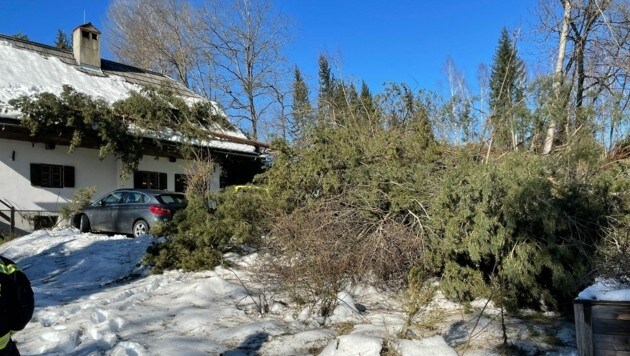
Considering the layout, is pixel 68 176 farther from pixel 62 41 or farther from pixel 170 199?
pixel 62 41

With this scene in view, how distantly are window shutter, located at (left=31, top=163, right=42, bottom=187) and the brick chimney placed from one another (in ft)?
23.5

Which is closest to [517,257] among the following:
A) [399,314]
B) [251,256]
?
[399,314]

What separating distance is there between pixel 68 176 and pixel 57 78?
467 centimetres

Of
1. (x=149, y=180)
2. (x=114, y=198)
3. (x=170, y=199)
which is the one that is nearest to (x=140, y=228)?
(x=170, y=199)

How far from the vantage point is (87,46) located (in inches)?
870

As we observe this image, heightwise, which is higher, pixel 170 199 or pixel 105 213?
pixel 170 199

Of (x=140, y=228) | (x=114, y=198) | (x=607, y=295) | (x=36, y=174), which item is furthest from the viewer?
(x=36, y=174)

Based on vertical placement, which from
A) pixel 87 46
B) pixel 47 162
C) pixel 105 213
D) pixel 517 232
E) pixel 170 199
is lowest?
pixel 517 232

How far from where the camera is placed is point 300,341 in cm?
542

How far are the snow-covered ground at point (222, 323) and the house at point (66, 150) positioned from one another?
25.6 feet

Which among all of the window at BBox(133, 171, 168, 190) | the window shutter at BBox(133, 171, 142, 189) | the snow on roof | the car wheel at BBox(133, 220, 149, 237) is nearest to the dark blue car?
the car wheel at BBox(133, 220, 149, 237)

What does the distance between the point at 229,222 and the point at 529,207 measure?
5.19m

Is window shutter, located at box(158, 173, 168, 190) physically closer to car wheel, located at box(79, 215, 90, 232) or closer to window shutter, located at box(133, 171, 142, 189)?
window shutter, located at box(133, 171, 142, 189)

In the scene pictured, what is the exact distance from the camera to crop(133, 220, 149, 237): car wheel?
40.7 ft
